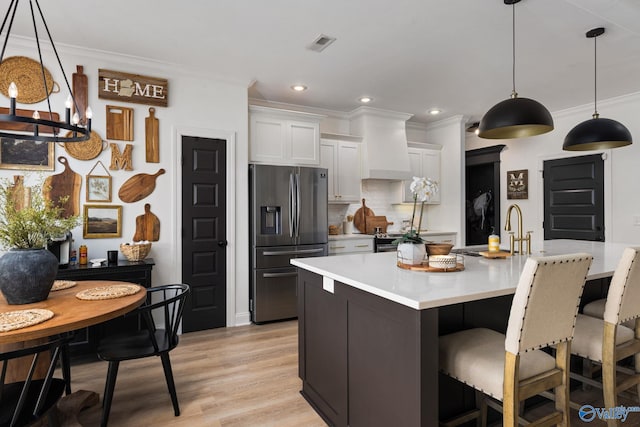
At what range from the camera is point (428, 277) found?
1895mm

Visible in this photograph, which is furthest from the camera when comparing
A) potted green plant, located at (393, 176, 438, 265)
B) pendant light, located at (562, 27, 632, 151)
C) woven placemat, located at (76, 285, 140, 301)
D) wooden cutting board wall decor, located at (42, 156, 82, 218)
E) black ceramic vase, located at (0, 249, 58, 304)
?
wooden cutting board wall decor, located at (42, 156, 82, 218)

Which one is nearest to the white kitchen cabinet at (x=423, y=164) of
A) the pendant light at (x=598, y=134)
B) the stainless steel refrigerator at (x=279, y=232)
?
the stainless steel refrigerator at (x=279, y=232)

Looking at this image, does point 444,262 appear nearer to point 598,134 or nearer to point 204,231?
point 598,134

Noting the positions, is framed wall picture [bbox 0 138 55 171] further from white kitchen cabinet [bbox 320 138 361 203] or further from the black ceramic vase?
white kitchen cabinet [bbox 320 138 361 203]

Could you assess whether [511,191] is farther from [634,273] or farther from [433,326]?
[433,326]

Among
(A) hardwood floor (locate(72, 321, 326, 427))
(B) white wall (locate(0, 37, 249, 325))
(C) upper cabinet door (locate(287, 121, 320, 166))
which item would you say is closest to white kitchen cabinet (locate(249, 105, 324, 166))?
(C) upper cabinet door (locate(287, 121, 320, 166))

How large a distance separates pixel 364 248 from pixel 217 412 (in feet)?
9.95

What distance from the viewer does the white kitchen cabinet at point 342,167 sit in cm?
505

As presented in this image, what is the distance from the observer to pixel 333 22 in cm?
287

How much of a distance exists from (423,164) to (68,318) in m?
5.27

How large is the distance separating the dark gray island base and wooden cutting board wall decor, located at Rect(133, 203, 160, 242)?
1.96 meters

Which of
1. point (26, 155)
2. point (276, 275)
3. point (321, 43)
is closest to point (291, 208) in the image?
point (276, 275)

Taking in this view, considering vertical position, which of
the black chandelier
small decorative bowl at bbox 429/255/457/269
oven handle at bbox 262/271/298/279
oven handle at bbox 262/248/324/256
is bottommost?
oven handle at bbox 262/271/298/279

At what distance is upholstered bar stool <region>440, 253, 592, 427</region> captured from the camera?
1.41 m
